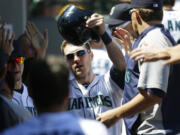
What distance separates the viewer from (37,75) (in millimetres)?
2359

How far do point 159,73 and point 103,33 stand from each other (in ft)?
3.17

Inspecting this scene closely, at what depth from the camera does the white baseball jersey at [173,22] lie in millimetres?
5201

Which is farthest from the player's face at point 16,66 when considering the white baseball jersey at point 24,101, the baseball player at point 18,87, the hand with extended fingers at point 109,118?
the hand with extended fingers at point 109,118

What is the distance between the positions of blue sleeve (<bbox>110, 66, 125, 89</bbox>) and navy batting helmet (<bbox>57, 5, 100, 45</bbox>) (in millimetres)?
426

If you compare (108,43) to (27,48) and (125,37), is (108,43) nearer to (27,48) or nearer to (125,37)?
(125,37)

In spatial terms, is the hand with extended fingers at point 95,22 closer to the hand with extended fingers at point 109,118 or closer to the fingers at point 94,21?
the fingers at point 94,21

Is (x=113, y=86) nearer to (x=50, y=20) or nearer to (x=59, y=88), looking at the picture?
(x=59, y=88)

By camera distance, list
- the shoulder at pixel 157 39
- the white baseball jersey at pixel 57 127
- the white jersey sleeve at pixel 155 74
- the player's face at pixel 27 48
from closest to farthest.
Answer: the white baseball jersey at pixel 57 127 → the white jersey sleeve at pixel 155 74 → the shoulder at pixel 157 39 → the player's face at pixel 27 48

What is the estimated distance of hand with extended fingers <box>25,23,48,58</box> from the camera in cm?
527

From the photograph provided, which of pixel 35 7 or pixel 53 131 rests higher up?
pixel 53 131

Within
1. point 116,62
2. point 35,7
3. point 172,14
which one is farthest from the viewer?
point 35,7

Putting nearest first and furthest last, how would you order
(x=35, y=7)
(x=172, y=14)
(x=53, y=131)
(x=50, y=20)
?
(x=53, y=131)
(x=172, y=14)
(x=50, y=20)
(x=35, y=7)

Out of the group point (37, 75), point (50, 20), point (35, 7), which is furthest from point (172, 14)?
point (35, 7)

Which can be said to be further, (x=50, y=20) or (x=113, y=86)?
(x=50, y=20)
